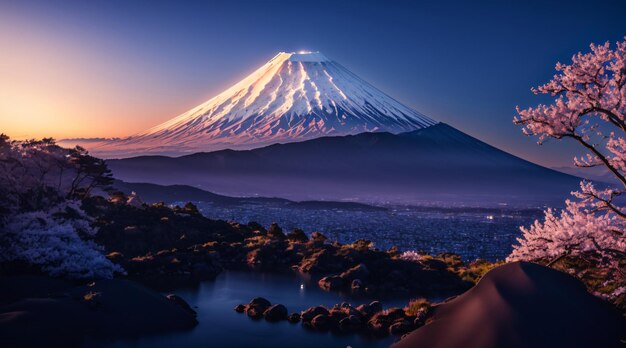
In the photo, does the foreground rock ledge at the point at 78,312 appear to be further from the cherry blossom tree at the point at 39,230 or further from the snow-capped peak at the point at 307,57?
the snow-capped peak at the point at 307,57

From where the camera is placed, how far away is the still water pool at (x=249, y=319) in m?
20.3

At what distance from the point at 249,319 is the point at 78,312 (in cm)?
717

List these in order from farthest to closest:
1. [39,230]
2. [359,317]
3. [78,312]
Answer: [39,230]
[359,317]
[78,312]

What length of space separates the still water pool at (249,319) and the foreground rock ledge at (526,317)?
18.6 feet

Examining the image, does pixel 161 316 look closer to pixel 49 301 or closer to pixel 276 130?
pixel 49 301

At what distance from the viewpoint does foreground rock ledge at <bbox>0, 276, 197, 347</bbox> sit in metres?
17.8

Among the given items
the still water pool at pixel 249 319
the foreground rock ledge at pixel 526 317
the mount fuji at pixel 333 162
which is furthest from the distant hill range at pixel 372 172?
the foreground rock ledge at pixel 526 317

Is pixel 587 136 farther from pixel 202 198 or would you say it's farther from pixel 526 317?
pixel 202 198

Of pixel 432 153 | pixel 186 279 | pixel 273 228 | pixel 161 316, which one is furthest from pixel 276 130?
pixel 161 316

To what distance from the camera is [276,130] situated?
517 feet

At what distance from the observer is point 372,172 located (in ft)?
630

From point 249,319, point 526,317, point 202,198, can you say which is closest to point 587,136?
point 526,317

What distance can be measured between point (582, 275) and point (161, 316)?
48.8 feet

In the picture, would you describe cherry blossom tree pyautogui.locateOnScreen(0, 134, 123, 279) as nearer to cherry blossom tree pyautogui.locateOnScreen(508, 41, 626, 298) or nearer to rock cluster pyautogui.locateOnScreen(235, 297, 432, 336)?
rock cluster pyautogui.locateOnScreen(235, 297, 432, 336)
